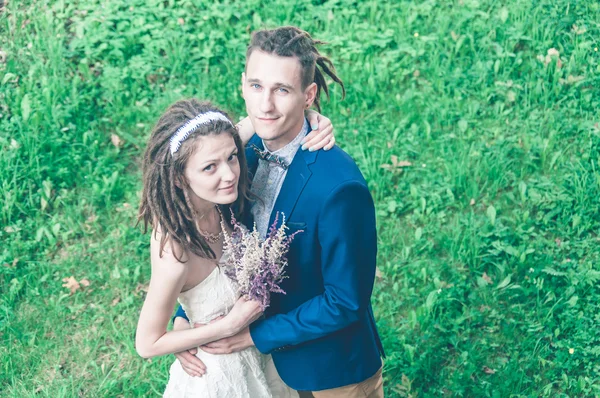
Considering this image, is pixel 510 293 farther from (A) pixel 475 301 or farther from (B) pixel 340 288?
(B) pixel 340 288

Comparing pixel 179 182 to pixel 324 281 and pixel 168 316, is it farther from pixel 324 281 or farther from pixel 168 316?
pixel 324 281

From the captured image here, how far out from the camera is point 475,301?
556 centimetres

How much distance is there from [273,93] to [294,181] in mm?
415

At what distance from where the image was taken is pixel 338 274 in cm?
Answer: 338

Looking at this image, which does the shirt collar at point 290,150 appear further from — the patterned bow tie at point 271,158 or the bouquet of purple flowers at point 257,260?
the bouquet of purple flowers at point 257,260

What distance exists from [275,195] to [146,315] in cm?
83

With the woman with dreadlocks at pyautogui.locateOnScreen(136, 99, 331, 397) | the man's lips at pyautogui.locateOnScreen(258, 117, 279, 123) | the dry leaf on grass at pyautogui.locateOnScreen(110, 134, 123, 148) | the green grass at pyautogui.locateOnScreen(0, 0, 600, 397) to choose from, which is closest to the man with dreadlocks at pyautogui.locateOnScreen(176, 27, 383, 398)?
the man's lips at pyautogui.locateOnScreen(258, 117, 279, 123)

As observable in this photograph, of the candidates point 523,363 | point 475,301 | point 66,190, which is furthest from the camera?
point 66,190

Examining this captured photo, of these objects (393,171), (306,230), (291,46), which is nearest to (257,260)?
(306,230)

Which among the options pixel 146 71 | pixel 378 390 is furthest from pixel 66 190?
pixel 378 390

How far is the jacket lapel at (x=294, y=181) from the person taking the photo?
3.47 meters

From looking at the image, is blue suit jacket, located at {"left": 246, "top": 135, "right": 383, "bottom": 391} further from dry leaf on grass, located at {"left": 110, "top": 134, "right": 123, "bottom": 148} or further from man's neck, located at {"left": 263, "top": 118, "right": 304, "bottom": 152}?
dry leaf on grass, located at {"left": 110, "top": 134, "right": 123, "bottom": 148}

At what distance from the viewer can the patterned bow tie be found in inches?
141

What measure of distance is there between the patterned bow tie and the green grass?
2.17 meters
